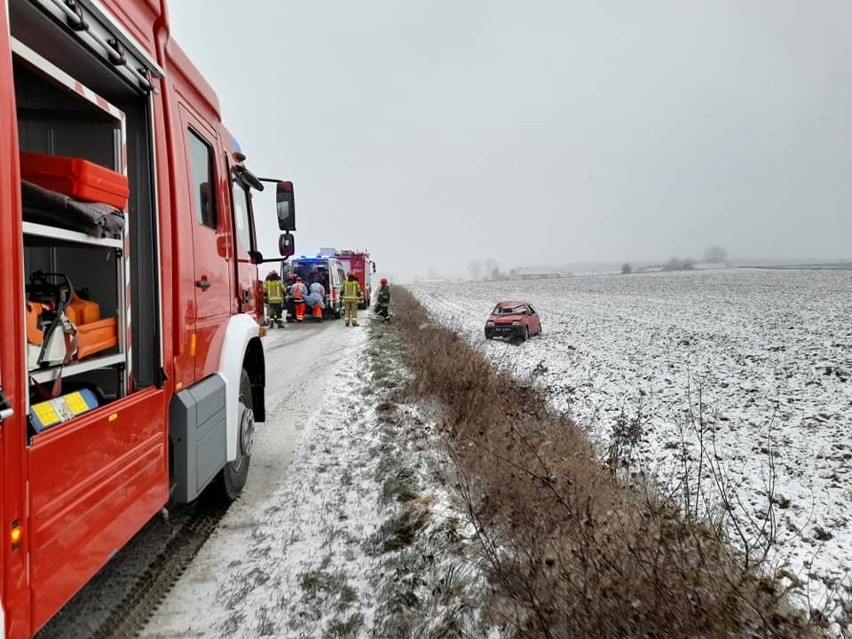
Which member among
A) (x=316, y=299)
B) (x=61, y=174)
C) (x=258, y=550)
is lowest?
(x=258, y=550)

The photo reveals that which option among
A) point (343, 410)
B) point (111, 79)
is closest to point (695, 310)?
point (343, 410)

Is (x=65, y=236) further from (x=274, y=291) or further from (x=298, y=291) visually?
(x=298, y=291)

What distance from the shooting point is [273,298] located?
18.7 metres

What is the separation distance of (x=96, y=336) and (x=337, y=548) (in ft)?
6.64

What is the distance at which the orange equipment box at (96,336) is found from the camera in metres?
2.24

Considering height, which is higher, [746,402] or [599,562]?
[599,562]

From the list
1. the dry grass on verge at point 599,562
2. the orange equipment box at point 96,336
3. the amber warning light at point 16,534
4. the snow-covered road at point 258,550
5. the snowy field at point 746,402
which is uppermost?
the orange equipment box at point 96,336

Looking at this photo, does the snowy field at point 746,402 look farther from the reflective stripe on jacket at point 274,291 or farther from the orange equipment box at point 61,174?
the reflective stripe on jacket at point 274,291

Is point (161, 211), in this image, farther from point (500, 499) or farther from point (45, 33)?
point (500, 499)

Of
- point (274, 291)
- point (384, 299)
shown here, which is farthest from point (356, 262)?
point (274, 291)

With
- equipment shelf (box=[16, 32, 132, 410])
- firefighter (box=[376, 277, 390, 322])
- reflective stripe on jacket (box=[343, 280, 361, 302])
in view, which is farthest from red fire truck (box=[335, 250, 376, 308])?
equipment shelf (box=[16, 32, 132, 410])

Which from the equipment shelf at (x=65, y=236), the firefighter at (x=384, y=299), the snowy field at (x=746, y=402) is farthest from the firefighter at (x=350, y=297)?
the equipment shelf at (x=65, y=236)

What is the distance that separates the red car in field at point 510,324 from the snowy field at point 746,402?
2.05 ft

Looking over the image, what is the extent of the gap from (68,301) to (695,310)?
3267 centimetres
